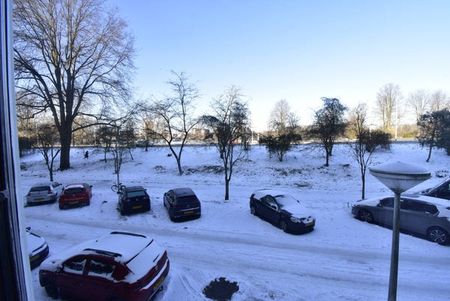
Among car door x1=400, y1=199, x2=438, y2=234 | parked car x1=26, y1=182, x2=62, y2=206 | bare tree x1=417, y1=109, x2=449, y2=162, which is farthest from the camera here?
bare tree x1=417, y1=109, x2=449, y2=162

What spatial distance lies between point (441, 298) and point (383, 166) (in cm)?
443

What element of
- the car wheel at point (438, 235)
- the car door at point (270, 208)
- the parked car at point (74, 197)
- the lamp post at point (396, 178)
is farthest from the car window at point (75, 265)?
the car wheel at point (438, 235)

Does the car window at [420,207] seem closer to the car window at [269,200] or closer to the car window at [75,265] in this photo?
the car window at [269,200]

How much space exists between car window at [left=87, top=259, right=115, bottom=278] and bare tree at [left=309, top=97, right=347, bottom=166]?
22.0 metres

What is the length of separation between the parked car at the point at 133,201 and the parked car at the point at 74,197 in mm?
2694

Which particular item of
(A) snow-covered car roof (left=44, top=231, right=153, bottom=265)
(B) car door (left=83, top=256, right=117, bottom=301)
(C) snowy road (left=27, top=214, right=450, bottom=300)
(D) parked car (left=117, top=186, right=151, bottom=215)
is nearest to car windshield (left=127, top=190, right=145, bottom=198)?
(D) parked car (left=117, top=186, right=151, bottom=215)

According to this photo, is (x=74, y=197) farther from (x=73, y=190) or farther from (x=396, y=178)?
(x=396, y=178)

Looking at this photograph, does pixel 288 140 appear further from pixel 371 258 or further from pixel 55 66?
pixel 55 66

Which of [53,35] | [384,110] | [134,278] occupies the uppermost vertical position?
[53,35]

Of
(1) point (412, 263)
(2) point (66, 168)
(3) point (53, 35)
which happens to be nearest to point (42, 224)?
(1) point (412, 263)

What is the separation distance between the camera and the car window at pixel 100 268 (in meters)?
5.51

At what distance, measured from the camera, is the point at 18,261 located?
1.11 m

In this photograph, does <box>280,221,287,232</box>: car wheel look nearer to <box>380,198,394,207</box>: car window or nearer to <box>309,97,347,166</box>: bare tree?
<box>380,198,394,207</box>: car window

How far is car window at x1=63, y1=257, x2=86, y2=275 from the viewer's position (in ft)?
18.9
